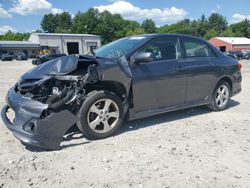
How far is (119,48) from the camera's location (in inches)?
203

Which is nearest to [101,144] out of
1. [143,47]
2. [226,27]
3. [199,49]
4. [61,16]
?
[143,47]

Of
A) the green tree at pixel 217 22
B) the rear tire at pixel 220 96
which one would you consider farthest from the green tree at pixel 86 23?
the rear tire at pixel 220 96

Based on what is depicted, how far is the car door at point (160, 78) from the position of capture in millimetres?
4758

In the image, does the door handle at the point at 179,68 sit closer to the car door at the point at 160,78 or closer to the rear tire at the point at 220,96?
the car door at the point at 160,78

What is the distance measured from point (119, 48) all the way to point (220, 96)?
8.61 feet

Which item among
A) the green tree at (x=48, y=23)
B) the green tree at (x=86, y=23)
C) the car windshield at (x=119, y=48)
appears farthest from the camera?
the green tree at (x=48, y=23)

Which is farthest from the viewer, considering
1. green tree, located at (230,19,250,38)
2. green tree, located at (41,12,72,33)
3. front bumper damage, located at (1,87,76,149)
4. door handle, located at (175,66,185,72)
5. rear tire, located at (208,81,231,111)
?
green tree, located at (41,12,72,33)

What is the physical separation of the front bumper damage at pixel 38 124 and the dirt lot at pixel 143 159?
20 cm

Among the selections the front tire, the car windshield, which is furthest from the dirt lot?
the car windshield

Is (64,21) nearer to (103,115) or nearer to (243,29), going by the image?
(243,29)

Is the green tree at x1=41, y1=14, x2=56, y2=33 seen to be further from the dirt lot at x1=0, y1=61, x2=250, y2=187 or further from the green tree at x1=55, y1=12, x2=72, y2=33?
the dirt lot at x1=0, y1=61, x2=250, y2=187

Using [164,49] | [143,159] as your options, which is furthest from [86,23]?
[143,159]

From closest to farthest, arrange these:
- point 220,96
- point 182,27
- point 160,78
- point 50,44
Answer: point 160,78 → point 220,96 → point 50,44 → point 182,27

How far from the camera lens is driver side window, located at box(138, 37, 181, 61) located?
5.06 metres
